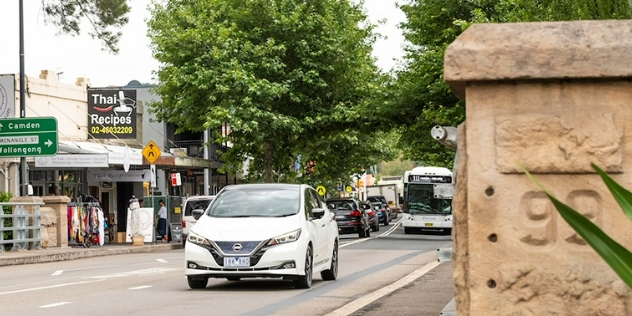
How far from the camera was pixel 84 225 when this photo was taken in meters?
36.5

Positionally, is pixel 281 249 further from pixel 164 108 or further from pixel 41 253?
pixel 164 108

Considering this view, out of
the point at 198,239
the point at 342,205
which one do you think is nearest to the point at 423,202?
the point at 342,205

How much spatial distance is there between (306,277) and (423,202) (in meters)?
34.9

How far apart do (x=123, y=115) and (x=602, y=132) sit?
143 feet

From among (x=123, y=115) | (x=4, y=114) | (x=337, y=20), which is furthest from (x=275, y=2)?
(x=4, y=114)

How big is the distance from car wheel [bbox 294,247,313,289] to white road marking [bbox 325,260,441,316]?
1010 mm

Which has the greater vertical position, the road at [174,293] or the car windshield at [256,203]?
the car windshield at [256,203]

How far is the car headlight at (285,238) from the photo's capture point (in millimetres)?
15703

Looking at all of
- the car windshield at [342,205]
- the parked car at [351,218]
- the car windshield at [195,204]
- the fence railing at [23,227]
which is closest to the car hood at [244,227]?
the fence railing at [23,227]

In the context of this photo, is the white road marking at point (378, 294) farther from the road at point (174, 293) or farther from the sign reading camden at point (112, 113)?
the sign reading camden at point (112, 113)

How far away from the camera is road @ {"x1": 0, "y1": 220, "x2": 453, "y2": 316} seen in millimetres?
13062

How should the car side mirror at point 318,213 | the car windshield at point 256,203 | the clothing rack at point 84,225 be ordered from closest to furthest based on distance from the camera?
the car windshield at point 256,203, the car side mirror at point 318,213, the clothing rack at point 84,225

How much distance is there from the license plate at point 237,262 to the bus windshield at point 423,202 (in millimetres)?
35237

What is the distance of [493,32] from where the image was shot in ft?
12.8
